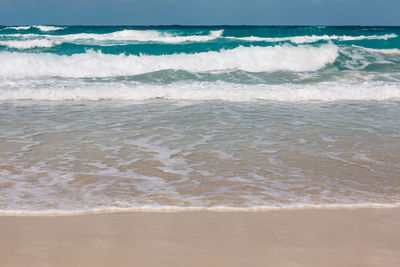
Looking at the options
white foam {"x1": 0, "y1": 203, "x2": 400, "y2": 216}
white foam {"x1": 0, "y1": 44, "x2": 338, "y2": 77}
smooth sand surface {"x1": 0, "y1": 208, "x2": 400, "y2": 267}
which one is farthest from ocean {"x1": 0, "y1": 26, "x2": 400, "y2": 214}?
white foam {"x1": 0, "y1": 44, "x2": 338, "y2": 77}

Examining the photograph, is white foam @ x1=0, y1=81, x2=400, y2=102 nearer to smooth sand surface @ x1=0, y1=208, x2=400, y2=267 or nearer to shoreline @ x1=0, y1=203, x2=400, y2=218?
shoreline @ x1=0, y1=203, x2=400, y2=218

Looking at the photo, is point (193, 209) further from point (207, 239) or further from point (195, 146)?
point (195, 146)

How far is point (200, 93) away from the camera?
9188mm

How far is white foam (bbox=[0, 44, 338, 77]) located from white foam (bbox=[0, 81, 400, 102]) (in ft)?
11.9

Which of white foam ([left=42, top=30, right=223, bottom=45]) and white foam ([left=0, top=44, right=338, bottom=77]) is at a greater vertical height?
white foam ([left=42, top=30, right=223, bottom=45])

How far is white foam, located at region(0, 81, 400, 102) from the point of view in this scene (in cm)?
903

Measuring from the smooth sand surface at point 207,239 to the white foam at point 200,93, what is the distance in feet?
19.7

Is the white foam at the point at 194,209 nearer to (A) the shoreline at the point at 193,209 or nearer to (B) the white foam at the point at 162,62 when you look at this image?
(A) the shoreline at the point at 193,209

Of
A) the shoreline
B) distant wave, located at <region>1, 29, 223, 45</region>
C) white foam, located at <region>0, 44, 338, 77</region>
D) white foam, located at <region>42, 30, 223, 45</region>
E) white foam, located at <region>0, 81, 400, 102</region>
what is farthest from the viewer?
white foam, located at <region>42, 30, 223, 45</region>

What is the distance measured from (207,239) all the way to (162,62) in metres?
12.5

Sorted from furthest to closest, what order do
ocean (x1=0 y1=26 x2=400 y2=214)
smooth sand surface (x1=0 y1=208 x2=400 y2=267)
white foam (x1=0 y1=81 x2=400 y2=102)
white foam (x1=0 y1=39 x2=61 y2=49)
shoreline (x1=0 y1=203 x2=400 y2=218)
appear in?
1. white foam (x1=0 y1=39 x2=61 y2=49)
2. white foam (x1=0 y1=81 x2=400 y2=102)
3. ocean (x1=0 y1=26 x2=400 y2=214)
4. shoreline (x1=0 y1=203 x2=400 y2=218)
5. smooth sand surface (x1=0 y1=208 x2=400 y2=267)

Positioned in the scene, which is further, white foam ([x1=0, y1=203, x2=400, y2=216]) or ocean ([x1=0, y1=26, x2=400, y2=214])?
ocean ([x1=0, y1=26, x2=400, y2=214])

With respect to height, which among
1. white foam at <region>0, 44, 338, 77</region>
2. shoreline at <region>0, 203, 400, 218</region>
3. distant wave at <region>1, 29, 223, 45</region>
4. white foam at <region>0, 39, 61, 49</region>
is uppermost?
distant wave at <region>1, 29, 223, 45</region>

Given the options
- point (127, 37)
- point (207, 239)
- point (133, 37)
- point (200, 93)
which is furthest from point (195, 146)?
point (133, 37)
